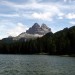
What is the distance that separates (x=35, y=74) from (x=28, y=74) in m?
1.91

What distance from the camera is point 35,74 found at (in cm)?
6656

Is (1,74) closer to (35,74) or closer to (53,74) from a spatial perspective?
(35,74)

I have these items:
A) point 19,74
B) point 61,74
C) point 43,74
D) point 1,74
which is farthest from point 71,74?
point 1,74

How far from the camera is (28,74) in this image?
66125 millimetres

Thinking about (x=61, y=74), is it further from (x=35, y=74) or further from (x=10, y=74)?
(x=10, y=74)

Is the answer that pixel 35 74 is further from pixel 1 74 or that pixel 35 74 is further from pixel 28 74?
pixel 1 74

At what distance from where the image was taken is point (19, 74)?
65.7 meters

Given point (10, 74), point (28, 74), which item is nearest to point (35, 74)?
point (28, 74)

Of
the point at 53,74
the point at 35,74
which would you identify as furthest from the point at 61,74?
the point at 35,74

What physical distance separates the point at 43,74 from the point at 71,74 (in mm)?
7479

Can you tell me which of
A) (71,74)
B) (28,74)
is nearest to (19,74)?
(28,74)

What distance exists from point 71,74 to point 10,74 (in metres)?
16.2

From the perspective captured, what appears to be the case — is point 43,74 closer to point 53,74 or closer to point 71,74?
point 53,74

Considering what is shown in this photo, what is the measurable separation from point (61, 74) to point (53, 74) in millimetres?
2165
